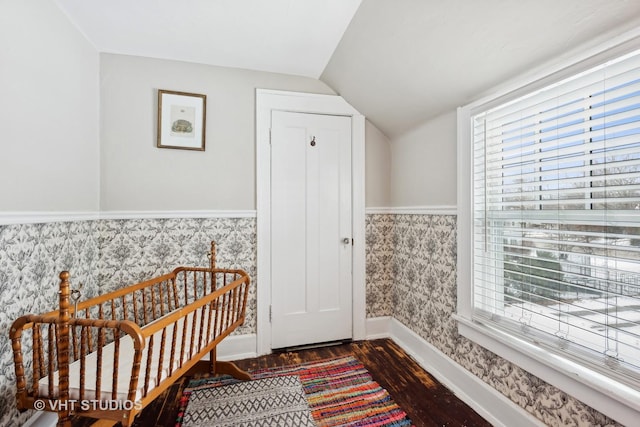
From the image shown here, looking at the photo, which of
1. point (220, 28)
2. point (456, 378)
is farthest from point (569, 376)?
point (220, 28)

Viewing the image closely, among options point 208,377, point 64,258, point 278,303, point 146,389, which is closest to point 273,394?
point 208,377

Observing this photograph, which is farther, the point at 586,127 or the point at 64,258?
the point at 64,258

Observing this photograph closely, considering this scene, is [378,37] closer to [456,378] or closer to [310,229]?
[310,229]

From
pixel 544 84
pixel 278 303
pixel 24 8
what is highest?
pixel 24 8

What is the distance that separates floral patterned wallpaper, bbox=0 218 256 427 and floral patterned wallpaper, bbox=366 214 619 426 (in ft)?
3.66

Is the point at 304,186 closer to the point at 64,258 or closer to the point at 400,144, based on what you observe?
the point at 400,144

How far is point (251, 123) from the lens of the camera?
239cm

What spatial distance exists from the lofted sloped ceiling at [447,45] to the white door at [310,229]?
0.49m

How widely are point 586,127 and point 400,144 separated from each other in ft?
4.68

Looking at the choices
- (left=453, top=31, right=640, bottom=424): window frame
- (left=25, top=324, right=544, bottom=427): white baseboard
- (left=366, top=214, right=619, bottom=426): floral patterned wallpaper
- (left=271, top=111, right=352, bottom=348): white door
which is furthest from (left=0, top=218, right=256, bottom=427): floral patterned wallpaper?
(left=453, top=31, right=640, bottom=424): window frame

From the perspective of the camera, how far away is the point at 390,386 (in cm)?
196

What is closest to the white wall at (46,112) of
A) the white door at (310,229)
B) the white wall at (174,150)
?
the white wall at (174,150)

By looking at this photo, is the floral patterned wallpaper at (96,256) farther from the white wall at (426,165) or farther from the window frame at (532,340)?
the window frame at (532,340)

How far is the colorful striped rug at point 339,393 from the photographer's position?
1.66 m
